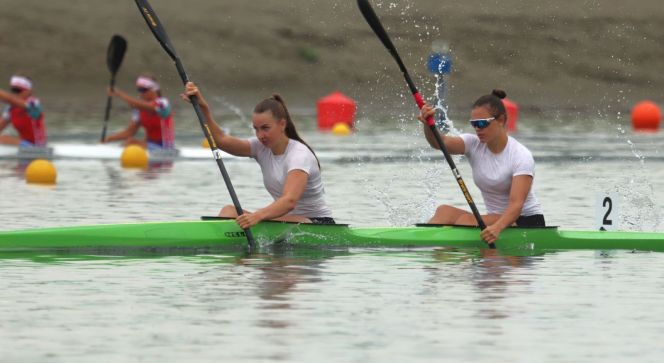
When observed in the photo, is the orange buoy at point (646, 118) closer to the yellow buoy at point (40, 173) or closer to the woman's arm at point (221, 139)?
the yellow buoy at point (40, 173)

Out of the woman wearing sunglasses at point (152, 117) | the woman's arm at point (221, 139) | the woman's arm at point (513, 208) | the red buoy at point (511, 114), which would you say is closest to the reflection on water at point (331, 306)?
the woman's arm at point (513, 208)

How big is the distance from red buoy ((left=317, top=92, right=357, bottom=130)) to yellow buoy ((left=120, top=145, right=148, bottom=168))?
12042 mm

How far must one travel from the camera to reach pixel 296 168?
13750 mm

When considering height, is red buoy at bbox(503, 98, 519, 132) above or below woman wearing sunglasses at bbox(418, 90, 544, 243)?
above

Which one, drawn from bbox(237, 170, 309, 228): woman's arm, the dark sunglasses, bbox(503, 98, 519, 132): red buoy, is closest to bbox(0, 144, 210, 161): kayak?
bbox(503, 98, 519, 132): red buoy

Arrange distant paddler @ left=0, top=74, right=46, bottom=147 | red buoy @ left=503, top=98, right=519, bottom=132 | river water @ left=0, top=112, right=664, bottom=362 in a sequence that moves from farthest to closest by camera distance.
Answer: red buoy @ left=503, top=98, right=519, bottom=132
distant paddler @ left=0, top=74, right=46, bottom=147
river water @ left=0, top=112, right=664, bottom=362

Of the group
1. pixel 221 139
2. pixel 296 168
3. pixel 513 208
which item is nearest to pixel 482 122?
pixel 513 208

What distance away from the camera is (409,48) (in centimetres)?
5184

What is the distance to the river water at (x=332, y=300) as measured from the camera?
30.9ft

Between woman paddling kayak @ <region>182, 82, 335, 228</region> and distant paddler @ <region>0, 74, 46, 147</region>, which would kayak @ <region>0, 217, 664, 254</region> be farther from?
distant paddler @ <region>0, 74, 46, 147</region>

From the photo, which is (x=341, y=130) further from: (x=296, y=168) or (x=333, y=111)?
(x=296, y=168)

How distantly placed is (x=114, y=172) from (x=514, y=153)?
35.4ft

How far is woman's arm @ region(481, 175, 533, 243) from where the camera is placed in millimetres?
13797

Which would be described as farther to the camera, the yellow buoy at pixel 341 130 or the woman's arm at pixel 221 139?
the yellow buoy at pixel 341 130
